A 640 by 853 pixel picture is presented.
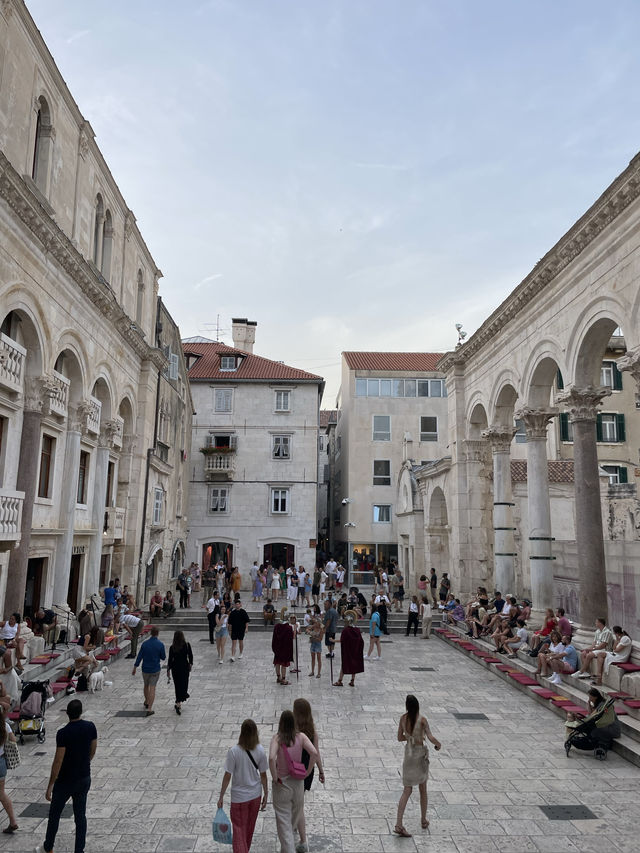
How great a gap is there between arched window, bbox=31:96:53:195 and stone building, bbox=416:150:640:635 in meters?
13.4

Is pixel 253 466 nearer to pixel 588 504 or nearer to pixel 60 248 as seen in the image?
pixel 60 248

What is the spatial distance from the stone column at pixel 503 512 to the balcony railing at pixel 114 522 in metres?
13.8

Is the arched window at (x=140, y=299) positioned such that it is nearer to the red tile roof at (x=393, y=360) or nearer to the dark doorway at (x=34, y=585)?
the dark doorway at (x=34, y=585)

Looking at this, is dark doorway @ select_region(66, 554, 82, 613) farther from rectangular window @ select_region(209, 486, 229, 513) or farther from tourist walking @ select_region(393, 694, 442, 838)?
rectangular window @ select_region(209, 486, 229, 513)

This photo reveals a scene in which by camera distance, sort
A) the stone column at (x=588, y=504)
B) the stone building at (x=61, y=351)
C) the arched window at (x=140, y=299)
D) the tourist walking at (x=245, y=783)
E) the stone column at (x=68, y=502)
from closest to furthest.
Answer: the tourist walking at (x=245, y=783), the stone building at (x=61, y=351), the stone column at (x=588, y=504), the stone column at (x=68, y=502), the arched window at (x=140, y=299)

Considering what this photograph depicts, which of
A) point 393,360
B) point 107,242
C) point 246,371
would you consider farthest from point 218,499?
point 107,242

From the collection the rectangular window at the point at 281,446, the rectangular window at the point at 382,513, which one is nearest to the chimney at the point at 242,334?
the rectangular window at the point at 281,446

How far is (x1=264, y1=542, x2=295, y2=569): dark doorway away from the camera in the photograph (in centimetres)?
3616

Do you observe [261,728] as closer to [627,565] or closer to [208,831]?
[208,831]

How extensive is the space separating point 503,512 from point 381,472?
1894 cm

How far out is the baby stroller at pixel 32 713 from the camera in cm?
955

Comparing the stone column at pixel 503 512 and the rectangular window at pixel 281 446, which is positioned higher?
the rectangular window at pixel 281 446

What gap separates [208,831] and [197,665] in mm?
9306

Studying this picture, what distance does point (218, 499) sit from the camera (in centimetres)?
3669
